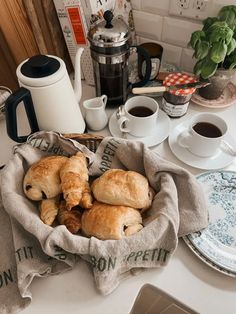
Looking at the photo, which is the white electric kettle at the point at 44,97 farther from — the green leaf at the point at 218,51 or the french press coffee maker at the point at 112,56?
the green leaf at the point at 218,51

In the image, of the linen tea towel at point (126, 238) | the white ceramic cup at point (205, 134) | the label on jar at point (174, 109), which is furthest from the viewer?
the label on jar at point (174, 109)

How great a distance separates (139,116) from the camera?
2.14 ft

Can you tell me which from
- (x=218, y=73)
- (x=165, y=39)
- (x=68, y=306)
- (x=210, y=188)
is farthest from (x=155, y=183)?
(x=165, y=39)

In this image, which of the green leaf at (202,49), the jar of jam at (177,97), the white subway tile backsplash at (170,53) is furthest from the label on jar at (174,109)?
the white subway tile backsplash at (170,53)

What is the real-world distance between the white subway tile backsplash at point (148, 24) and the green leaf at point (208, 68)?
25 centimetres

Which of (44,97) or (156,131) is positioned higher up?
(44,97)

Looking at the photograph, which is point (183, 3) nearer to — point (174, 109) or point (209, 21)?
point (209, 21)

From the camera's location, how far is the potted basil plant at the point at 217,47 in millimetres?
591

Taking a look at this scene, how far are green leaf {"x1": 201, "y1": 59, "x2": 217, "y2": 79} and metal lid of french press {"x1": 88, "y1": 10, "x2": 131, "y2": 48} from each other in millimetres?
202

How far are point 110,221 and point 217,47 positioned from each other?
465 mm

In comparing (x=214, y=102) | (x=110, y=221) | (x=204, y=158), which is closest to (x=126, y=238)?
(x=110, y=221)

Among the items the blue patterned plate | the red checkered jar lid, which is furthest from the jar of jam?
the blue patterned plate

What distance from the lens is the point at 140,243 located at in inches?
16.2

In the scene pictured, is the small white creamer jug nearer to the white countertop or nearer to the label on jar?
the label on jar
